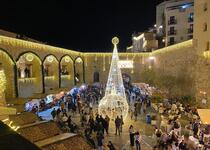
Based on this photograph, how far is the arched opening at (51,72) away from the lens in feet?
92.8

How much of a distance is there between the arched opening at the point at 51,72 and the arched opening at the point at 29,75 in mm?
1776

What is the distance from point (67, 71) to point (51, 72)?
15.8 ft

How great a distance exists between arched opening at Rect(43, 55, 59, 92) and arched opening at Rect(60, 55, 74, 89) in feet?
6.49

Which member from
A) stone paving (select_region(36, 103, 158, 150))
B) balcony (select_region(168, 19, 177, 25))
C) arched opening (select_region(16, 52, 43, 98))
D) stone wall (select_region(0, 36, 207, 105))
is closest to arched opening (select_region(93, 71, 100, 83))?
stone wall (select_region(0, 36, 207, 105))

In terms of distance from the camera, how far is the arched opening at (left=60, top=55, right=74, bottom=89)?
33.5 m

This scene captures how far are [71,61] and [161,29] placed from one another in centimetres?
2191

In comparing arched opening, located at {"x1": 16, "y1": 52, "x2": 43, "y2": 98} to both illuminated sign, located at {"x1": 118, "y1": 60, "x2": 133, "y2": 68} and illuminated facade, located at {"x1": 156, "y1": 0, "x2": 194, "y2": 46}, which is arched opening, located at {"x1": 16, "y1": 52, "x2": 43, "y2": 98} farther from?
illuminated facade, located at {"x1": 156, "y1": 0, "x2": 194, "y2": 46}

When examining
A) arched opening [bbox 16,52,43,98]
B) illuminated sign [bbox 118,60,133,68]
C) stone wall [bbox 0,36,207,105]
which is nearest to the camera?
stone wall [bbox 0,36,207,105]

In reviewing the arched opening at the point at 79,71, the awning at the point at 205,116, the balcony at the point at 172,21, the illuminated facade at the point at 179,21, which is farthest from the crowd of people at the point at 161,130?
the balcony at the point at 172,21

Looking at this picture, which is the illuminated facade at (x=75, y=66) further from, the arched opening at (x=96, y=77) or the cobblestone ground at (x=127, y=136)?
the cobblestone ground at (x=127, y=136)

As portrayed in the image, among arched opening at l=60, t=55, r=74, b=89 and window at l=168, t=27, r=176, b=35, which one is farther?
window at l=168, t=27, r=176, b=35

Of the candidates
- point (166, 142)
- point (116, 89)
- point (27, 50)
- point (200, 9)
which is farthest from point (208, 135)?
point (27, 50)

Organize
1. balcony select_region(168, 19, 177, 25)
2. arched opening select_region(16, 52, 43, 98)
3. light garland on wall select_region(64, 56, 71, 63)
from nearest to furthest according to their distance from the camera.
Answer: arched opening select_region(16, 52, 43, 98)
light garland on wall select_region(64, 56, 71, 63)
balcony select_region(168, 19, 177, 25)

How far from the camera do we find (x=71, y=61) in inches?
1435
